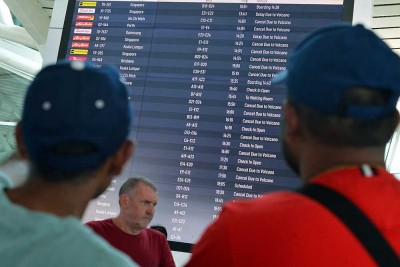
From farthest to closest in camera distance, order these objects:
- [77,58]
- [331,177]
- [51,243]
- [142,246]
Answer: [142,246], [77,58], [331,177], [51,243]

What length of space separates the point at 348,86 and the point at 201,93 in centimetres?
183

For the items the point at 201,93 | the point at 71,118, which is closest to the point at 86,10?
the point at 201,93

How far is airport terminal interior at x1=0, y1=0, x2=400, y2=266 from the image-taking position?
206 inches

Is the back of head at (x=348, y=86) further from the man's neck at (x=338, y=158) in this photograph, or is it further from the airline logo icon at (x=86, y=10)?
the airline logo icon at (x=86, y=10)

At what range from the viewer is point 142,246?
3.31m

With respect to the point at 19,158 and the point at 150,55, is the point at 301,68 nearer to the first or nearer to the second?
the point at 19,158

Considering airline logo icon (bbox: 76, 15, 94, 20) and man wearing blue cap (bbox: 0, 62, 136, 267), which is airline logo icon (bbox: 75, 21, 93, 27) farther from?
man wearing blue cap (bbox: 0, 62, 136, 267)

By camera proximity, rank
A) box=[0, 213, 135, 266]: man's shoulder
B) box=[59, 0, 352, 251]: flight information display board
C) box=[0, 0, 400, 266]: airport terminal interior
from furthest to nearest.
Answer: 1. box=[0, 0, 400, 266]: airport terminal interior
2. box=[59, 0, 352, 251]: flight information display board
3. box=[0, 213, 135, 266]: man's shoulder

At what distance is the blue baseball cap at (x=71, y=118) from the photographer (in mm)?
1067

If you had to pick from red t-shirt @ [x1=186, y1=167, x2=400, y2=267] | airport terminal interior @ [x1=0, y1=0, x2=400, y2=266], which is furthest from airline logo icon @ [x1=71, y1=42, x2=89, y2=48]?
red t-shirt @ [x1=186, y1=167, x2=400, y2=267]

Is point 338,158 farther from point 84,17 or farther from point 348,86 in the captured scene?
point 84,17

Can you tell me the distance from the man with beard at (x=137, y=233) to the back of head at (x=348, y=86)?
212cm

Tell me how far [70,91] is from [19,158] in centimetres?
30

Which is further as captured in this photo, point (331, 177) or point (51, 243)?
point (331, 177)
